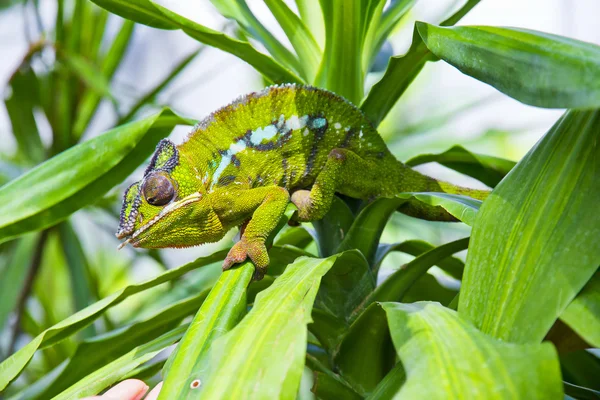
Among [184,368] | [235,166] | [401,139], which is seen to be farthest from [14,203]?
[401,139]

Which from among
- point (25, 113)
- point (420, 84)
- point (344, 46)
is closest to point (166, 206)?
point (344, 46)

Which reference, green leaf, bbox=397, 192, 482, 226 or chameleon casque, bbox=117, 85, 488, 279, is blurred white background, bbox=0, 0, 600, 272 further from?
green leaf, bbox=397, 192, 482, 226

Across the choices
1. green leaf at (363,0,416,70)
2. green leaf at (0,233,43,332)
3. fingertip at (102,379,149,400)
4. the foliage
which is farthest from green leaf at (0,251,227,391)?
green leaf at (0,233,43,332)

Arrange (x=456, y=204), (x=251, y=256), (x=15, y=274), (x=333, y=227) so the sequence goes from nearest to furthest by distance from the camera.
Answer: (x=456, y=204) → (x=251, y=256) → (x=333, y=227) → (x=15, y=274)

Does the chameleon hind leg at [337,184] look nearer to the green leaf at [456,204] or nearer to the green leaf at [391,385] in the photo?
the green leaf at [456,204]

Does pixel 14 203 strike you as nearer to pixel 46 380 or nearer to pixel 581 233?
pixel 46 380

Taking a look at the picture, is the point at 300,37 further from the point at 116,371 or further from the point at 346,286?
the point at 116,371
